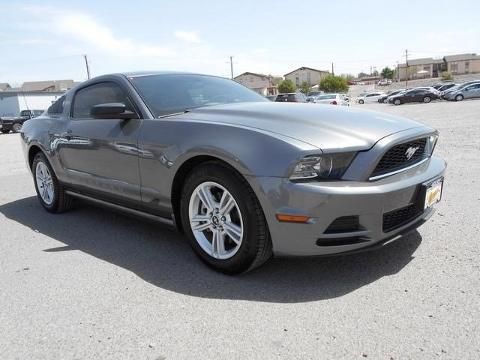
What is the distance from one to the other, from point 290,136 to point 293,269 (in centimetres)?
102

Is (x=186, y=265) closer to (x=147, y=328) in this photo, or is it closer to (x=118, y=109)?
(x=147, y=328)

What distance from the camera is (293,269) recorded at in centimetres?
315

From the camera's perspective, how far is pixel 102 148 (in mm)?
3922

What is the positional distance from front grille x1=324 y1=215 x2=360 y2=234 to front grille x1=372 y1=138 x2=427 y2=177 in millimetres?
316

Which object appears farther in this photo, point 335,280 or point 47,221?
point 47,221

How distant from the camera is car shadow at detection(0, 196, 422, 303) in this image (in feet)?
9.32

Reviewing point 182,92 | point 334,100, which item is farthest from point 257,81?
point 182,92

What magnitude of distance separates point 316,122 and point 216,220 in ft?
3.20

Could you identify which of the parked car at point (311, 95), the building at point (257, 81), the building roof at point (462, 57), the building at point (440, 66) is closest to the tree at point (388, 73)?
the building at point (440, 66)

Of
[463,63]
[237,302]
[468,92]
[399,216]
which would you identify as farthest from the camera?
[463,63]

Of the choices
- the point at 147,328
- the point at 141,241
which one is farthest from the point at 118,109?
the point at 147,328

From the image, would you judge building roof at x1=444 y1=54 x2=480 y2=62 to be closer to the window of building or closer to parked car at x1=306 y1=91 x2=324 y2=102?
the window of building

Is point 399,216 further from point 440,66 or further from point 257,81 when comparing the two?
point 440,66

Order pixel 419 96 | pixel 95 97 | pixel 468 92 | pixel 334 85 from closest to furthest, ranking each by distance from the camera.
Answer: pixel 95 97, pixel 468 92, pixel 419 96, pixel 334 85
